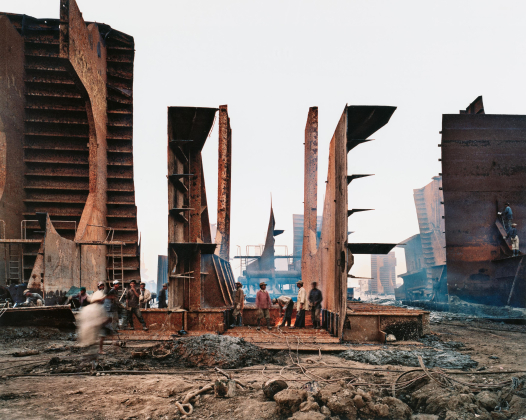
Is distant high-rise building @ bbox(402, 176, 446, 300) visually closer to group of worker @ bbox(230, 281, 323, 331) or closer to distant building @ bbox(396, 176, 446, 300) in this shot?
distant building @ bbox(396, 176, 446, 300)

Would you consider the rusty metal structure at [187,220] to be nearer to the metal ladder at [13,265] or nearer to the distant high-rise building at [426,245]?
the metal ladder at [13,265]

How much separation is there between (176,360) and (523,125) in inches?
623

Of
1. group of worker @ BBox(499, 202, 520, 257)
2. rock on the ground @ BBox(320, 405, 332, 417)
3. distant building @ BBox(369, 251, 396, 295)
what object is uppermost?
group of worker @ BBox(499, 202, 520, 257)

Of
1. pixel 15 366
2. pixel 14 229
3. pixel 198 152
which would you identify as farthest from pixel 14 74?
pixel 15 366

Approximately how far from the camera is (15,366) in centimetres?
657

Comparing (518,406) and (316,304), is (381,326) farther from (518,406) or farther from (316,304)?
(518,406)

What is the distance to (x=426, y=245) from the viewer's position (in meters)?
32.8

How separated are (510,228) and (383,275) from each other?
134 feet

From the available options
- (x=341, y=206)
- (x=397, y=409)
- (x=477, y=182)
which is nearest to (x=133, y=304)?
(x=341, y=206)

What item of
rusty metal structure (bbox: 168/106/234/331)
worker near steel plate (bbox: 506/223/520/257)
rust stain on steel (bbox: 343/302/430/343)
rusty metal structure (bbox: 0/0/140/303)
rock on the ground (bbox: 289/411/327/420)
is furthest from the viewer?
worker near steel plate (bbox: 506/223/520/257)

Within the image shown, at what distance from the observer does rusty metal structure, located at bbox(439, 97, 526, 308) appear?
15.6 metres

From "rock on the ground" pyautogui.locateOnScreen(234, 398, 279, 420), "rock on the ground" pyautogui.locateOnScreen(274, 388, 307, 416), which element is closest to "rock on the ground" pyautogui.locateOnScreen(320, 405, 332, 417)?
"rock on the ground" pyautogui.locateOnScreen(274, 388, 307, 416)

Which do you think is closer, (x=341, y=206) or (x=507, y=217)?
(x=341, y=206)

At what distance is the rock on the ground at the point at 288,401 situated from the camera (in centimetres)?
A: 430
